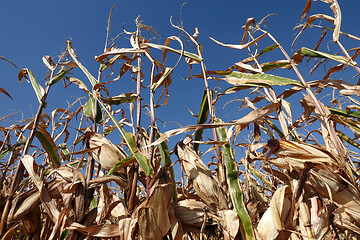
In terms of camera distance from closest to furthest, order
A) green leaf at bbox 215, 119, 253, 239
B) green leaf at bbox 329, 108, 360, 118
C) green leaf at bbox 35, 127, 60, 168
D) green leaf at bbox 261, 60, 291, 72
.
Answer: green leaf at bbox 215, 119, 253, 239, green leaf at bbox 329, 108, 360, 118, green leaf at bbox 35, 127, 60, 168, green leaf at bbox 261, 60, 291, 72

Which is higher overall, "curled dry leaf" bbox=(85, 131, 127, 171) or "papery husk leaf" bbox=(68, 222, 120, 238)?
"curled dry leaf" bbox=(85, 131, 127, 171)

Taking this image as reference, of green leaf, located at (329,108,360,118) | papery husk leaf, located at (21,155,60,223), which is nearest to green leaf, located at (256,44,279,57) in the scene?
green leaf, located at (329,108,360,118)

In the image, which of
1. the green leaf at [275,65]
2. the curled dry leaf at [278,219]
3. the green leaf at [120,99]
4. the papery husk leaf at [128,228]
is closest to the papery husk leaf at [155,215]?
the papery husk leaf at [128,228]

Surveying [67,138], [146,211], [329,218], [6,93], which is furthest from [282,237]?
[67,138]

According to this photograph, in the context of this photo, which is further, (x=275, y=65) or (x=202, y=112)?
(x=275, y=65)

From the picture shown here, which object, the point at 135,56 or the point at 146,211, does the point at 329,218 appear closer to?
the point at 146,211

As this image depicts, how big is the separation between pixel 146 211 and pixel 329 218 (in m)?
0.62

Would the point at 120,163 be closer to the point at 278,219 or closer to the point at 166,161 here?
the point at 166,161

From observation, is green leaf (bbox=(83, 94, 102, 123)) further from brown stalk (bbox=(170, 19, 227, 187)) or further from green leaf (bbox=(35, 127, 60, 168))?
brown stalk (bbox=(170, 19, 227, 187))

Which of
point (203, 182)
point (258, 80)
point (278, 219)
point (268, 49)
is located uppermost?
point (268, 49)

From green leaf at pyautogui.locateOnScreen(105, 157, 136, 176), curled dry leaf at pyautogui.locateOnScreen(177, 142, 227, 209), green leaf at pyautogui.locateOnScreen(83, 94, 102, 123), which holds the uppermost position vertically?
green leaf at pyautogui.locateOnScreen(83, 94, 102, 123)

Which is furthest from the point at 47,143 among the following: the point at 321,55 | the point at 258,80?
the point at 321,55

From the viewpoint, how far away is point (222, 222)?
77 centimetres

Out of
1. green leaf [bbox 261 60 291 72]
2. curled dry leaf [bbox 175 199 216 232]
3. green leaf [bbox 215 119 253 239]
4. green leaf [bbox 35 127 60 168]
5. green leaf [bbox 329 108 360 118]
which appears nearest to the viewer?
green leaf [bbox 215 119 253 239]
